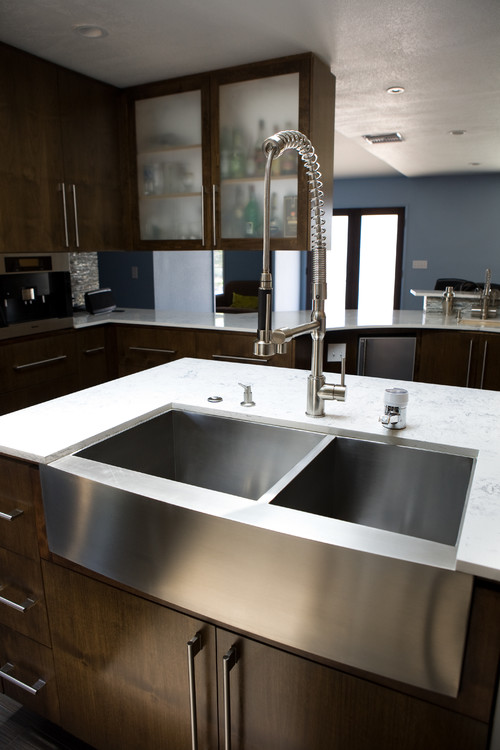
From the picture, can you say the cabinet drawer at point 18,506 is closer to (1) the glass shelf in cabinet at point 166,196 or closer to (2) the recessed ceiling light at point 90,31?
(2) the recessed ceiling light at point 90,31

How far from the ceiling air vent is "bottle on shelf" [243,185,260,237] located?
2082 millimetres

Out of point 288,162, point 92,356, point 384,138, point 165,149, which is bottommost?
point 92,356

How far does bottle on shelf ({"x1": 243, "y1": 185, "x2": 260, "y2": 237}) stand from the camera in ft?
10.5

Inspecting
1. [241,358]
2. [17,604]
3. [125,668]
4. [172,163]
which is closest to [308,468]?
[125,668]

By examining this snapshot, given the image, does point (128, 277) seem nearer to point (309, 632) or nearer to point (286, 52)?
point (286, 52)

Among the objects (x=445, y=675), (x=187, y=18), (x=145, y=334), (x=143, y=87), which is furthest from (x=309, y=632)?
(x=143, y=87)

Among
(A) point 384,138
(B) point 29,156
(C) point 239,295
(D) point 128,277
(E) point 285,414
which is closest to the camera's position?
(E) point 285,414

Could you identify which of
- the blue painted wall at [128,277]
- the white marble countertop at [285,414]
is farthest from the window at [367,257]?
the white marble countertop at [285,414]

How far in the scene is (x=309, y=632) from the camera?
2.83 ft

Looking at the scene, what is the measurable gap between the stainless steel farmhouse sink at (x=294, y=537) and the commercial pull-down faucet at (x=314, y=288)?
11cm

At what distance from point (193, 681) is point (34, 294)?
2.45 m

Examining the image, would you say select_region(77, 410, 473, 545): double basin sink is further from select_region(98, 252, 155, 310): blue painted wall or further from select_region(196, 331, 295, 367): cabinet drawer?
select_region(98, 252, 155, 310): blue painted wall

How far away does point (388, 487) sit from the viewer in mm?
1255

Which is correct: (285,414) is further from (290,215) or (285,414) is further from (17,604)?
(290,215)
